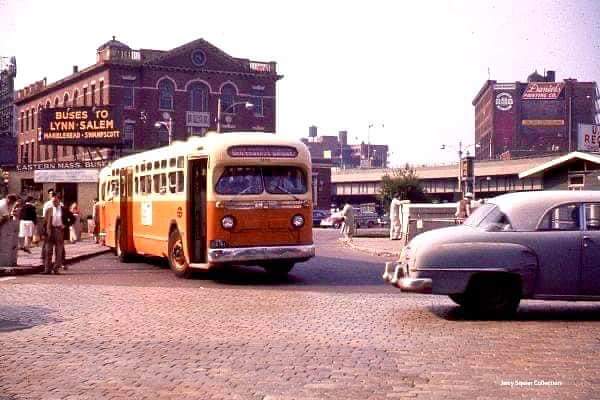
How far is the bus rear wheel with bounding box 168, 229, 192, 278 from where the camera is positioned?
16.5 metres

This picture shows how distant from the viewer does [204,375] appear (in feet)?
23.5

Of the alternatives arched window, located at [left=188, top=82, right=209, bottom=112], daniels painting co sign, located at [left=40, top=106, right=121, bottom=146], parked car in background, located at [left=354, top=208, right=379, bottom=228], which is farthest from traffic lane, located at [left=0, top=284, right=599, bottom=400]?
arched window, located at [left=188, top=82, right=209, bottom=112]

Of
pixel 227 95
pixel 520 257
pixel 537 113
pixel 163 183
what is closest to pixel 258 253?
pixel 163 183

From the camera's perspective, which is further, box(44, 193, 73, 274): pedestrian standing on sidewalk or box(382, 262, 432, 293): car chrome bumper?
box(44, 193, 73, 274): pedestrian standing on sidewalk

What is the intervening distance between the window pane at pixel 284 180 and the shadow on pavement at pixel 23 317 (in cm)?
547

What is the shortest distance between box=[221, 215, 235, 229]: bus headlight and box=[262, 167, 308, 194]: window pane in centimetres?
99

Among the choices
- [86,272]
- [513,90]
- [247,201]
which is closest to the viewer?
[247,201]

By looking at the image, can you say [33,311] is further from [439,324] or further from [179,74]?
[179,74]

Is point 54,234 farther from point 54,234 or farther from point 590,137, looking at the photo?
point 590,137

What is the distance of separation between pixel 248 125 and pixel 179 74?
8664 millimetres

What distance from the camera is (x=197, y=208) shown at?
634 inches

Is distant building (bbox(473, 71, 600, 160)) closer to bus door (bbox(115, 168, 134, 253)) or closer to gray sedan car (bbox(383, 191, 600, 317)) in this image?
bus door (bbox(115, 168, 134, 253))

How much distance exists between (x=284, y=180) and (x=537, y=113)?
11800 centimetres

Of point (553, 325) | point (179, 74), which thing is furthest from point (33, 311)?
point (179, 74)
